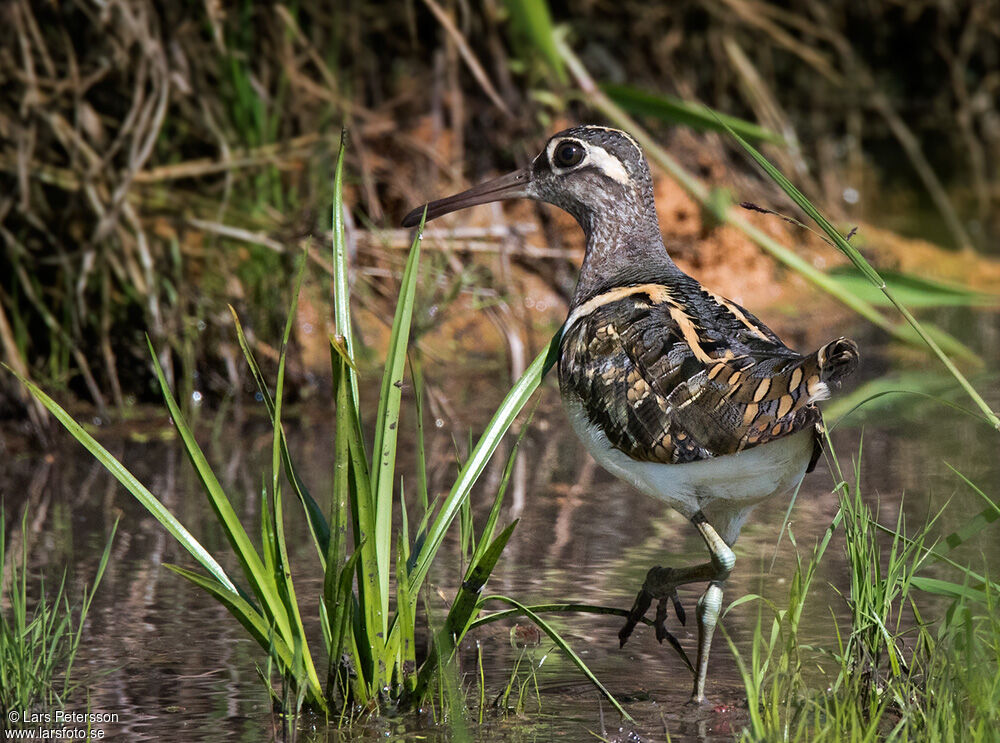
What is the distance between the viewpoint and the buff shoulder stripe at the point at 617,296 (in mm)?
3471

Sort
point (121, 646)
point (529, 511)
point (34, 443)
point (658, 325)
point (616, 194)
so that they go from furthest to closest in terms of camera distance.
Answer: point (34, 443) → point (529, 511) → point (616, 194) → point (121, 646) → point (658, 325)

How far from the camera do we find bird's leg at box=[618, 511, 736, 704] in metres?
3.19

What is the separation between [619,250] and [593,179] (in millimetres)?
217

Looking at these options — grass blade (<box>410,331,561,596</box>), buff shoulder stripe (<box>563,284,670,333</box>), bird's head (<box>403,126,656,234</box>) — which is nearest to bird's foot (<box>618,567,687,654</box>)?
grass blade (<box>410,331,561,596</box>)

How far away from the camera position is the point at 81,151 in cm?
564

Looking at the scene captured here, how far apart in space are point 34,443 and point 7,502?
648mm

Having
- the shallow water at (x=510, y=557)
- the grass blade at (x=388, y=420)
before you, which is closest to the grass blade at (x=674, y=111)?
the shallow water at (x=510, y=557)

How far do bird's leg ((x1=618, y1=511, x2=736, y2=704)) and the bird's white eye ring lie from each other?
1.17 m

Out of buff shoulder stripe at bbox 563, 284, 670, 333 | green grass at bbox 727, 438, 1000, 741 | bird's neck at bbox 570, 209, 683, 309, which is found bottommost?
green grass at bbox 727, 438, 1000, 741

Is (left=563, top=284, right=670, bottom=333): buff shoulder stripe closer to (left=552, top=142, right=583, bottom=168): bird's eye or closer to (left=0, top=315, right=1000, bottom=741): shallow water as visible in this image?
(left=552, top=142, right=583, bottom=168): bird's eye

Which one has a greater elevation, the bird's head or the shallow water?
the bird's head

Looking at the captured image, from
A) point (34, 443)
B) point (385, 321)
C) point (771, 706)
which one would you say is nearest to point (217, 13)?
point (385, 321)

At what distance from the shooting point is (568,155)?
159 inches

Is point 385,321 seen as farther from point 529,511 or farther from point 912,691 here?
point 912,691
